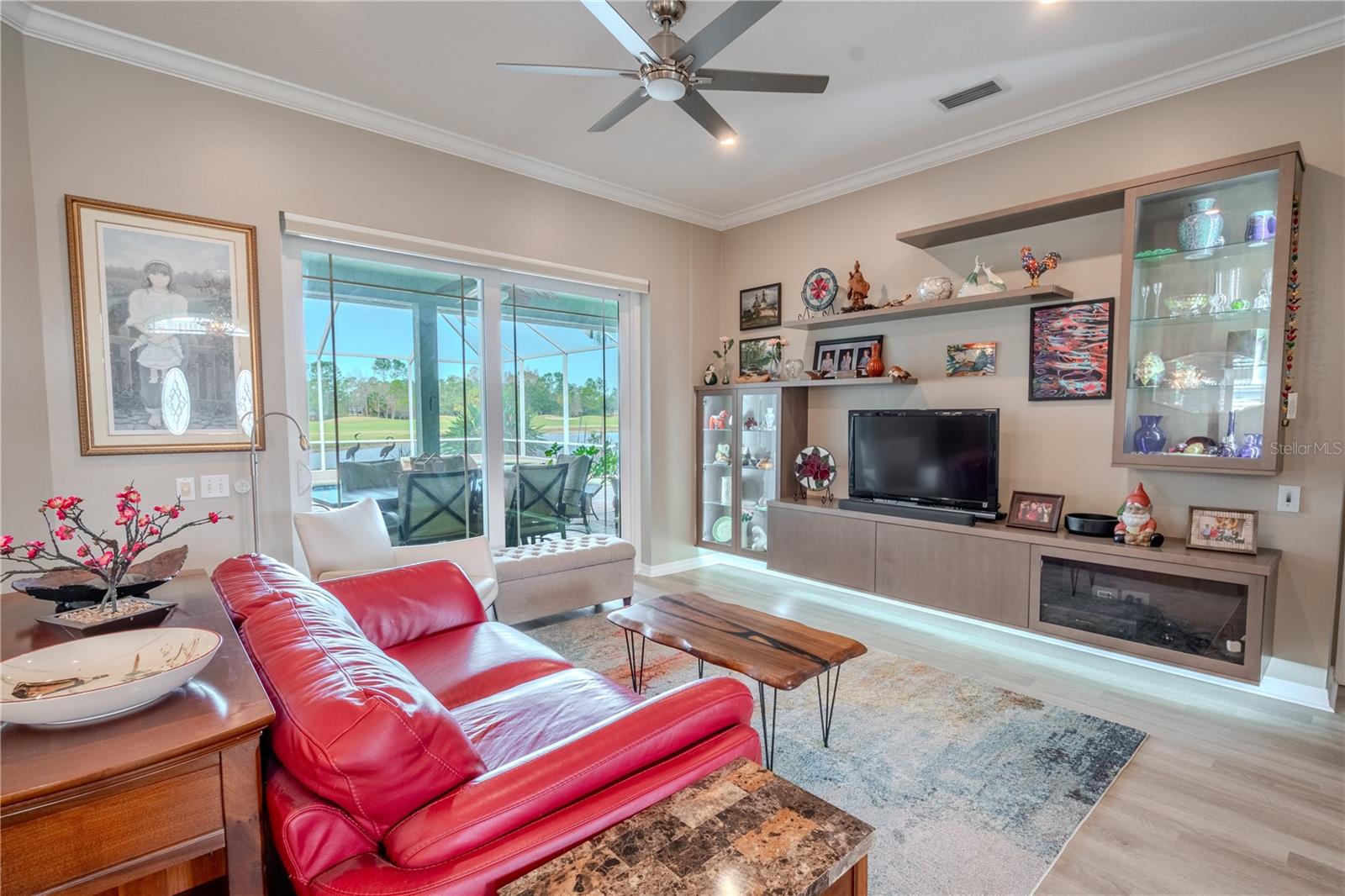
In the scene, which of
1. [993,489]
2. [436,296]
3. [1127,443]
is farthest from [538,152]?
[1127,443]

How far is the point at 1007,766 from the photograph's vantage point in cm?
229

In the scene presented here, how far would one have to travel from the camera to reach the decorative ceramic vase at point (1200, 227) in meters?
2.82

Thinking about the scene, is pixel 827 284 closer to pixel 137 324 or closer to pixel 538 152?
pixel 538 152

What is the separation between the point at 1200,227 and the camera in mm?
2865

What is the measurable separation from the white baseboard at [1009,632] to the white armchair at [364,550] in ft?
6.45

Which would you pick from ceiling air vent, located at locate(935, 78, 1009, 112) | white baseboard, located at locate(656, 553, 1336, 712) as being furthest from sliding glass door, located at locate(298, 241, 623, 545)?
ceiling air vent, located at locate(935, 78, 1009, 112)

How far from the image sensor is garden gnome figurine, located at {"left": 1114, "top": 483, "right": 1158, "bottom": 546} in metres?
2.96

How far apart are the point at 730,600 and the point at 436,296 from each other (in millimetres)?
2863

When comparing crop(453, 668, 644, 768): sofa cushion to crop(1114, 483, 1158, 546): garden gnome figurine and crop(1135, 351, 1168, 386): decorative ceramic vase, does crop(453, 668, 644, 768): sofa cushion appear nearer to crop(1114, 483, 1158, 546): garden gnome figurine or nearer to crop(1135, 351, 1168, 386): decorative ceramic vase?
crop(1114, 483, 1158, 546): garden gnome figurine

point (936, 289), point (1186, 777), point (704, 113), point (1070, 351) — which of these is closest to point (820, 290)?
point (936, 289)

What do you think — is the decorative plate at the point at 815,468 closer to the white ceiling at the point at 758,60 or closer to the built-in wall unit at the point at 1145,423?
the built-in wall unit at the point at 1145,423

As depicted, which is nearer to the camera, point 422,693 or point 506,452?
point 422,693

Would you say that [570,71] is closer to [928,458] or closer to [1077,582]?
[928,458]

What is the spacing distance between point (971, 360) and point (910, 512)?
1.06 meters
